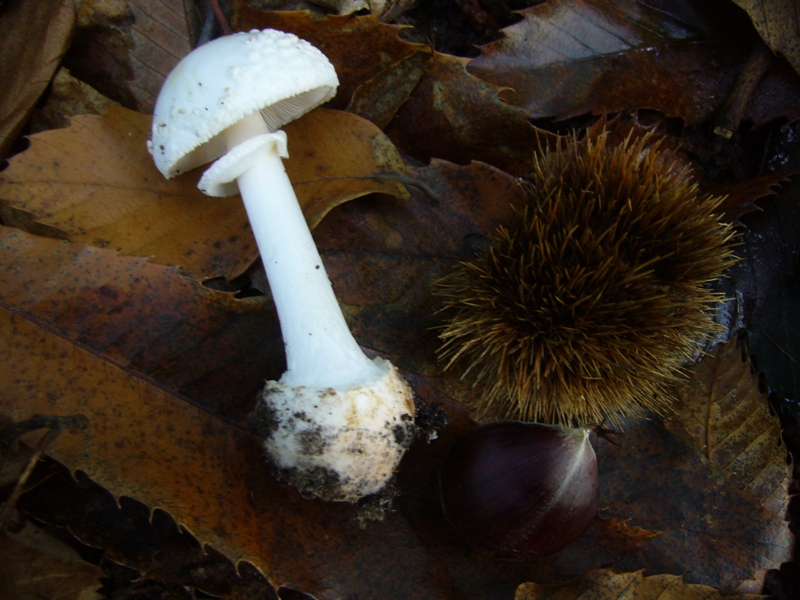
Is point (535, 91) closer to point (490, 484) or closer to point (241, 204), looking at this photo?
point (241, 204)

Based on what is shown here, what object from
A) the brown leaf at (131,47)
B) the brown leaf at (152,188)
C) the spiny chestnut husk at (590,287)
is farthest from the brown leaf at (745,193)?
the brown leaf at (131,47)

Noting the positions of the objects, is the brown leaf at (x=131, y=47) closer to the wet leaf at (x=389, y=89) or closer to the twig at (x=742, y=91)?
the wet leaf at (x=389, y=89)

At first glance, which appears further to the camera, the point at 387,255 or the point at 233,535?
the point at 387,255

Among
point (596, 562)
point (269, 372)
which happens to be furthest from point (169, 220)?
point (596, 562)

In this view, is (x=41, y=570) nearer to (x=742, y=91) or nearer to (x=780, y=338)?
(x=780, y=338)

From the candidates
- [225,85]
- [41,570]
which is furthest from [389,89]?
[41,570]

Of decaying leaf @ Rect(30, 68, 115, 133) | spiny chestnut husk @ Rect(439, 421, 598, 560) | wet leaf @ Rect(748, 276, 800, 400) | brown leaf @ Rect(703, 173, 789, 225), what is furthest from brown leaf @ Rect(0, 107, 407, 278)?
wet leaf @ Rect(748, 276, 800, 400)

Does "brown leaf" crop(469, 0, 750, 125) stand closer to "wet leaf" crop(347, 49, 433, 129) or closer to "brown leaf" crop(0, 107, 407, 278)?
"wet leaf" crop(347, 49, 433, 129)
